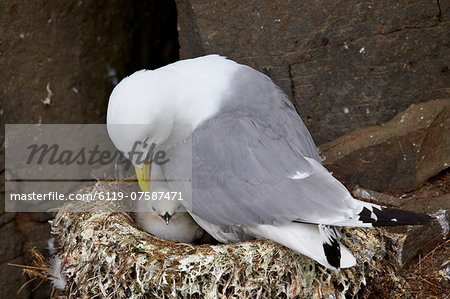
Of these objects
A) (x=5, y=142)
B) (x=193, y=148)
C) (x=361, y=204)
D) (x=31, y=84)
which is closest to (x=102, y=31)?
(x=31, y=84)

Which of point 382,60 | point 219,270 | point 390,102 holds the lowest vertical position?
point 219,270

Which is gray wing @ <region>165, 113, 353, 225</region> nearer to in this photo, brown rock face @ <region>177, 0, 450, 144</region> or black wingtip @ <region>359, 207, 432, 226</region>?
black wingtip @ <region>359, 207, 432, 226</region>

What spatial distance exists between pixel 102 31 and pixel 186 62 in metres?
→ 0.97

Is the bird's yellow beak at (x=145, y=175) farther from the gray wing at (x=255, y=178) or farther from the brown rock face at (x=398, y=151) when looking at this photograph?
the brown rock face at (x=398, y=151)

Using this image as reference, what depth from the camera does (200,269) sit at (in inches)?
97.1

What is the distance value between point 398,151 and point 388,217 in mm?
958

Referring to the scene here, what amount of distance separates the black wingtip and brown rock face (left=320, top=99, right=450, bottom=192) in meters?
0.87

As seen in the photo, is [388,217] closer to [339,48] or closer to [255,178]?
[255,178]

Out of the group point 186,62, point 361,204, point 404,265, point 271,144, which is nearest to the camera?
point 361,204

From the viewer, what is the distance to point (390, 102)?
324cm

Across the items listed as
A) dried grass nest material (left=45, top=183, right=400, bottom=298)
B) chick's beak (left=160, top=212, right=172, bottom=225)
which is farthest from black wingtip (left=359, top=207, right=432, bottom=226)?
chick's beak (left=160, top=212, right=172, bottom=225)

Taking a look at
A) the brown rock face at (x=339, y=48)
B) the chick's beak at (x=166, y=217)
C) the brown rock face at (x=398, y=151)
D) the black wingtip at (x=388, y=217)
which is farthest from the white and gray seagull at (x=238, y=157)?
the brown rock face at (x=398, y=151)

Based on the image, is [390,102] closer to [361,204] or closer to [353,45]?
[353,45]

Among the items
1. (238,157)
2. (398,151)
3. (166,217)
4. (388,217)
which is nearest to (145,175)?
(166,217)
